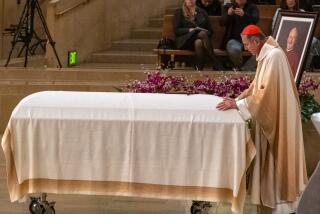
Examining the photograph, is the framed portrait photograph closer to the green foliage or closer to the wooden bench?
the green foliage

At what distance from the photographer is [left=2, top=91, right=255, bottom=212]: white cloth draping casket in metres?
5.54

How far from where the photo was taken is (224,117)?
555 centimetres

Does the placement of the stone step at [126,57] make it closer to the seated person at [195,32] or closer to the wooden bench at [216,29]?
the wooden bench at [216,29]

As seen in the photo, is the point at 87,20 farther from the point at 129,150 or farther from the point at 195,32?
the point at 129,150

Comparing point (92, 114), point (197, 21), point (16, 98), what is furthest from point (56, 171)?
point (197, 21)

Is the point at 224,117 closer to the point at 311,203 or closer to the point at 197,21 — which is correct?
the point at 311,203

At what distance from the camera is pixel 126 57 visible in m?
13.7

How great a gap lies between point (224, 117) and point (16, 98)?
541 centimetres

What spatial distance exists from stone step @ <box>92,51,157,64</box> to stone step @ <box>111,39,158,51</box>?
0.20 meters

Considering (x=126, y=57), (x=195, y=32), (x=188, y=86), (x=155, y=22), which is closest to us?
(x=188, y=86)

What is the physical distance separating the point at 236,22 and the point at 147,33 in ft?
12.9

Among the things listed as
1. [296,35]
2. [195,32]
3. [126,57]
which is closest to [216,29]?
[195,32]

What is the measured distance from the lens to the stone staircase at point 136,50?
1338 cm

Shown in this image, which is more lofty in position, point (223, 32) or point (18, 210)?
point (223, 32)
